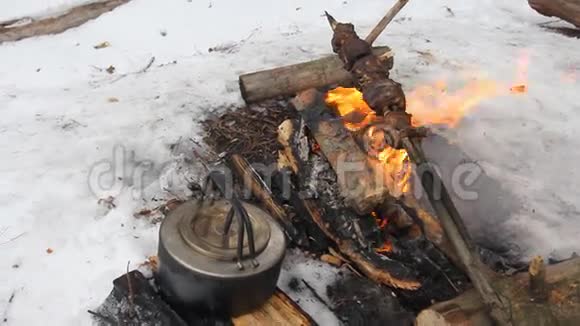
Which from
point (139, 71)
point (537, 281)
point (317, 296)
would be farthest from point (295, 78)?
point (537, 281)

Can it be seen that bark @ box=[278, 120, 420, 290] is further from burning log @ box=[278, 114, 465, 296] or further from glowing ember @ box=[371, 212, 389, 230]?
glowing ember @ box=[371, 212, 389, 230]

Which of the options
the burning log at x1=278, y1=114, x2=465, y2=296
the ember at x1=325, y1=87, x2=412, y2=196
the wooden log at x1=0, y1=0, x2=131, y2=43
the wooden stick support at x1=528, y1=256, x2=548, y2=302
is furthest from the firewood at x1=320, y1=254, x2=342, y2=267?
the wooden log at x1=0, y1=0, x2=131, y2=43

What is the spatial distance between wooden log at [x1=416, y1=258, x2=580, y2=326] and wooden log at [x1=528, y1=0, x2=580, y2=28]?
4537 mm

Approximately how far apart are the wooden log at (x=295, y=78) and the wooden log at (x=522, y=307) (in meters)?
2.97

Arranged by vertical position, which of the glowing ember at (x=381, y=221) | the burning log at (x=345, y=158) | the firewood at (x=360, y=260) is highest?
the burning log at (x=345, y=158)

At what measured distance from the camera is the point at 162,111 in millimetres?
5699

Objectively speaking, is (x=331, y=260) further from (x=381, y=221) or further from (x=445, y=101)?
(x=445, y=101)

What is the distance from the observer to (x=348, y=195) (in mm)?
4051

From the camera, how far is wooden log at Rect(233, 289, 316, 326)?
3359 millimetres

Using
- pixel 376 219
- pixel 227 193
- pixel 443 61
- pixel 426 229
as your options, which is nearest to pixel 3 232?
pixel 227 193

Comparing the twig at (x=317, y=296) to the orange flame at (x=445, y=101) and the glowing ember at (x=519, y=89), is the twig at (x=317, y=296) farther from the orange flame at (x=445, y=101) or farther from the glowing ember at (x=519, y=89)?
the glowing ember at (x=519, y=89)

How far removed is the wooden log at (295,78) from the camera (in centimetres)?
568

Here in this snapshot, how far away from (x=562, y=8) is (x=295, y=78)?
3.60 m

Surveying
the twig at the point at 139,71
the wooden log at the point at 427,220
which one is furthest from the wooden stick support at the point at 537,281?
the twig at the point at 139,71
